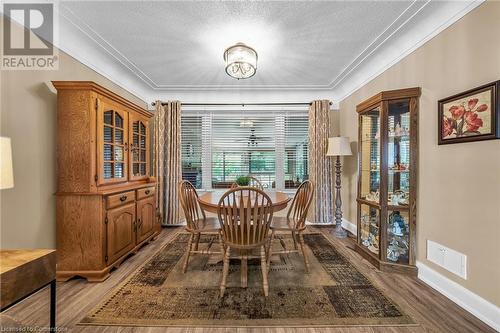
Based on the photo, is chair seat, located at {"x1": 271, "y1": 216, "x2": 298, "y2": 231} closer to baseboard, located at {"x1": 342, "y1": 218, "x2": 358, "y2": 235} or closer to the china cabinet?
the china cabinet

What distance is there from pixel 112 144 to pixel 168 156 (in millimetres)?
1509

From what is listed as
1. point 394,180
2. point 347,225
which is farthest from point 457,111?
point 347,225

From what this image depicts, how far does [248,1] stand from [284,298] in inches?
101

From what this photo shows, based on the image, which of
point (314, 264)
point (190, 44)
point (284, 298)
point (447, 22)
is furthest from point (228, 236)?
point (447, 22)

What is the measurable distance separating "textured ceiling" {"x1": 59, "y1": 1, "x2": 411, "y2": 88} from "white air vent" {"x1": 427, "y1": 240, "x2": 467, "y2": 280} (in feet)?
7.19

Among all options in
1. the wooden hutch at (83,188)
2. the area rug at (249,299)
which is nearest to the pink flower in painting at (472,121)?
the area rug at (249,299)

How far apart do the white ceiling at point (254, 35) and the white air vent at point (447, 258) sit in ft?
6.53

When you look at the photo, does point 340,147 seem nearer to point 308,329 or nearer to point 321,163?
point 321,163

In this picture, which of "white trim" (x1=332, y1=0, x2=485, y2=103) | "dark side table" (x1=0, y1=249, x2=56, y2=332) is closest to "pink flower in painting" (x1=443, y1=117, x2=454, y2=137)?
"white trim" (x1=332, y1=0, x2=485, y2=103)

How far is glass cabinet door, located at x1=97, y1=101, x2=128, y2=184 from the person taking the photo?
2.28 metres

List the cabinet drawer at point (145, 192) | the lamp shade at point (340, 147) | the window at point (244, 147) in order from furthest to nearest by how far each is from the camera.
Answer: the window at point (244, 147) → the lamp shade at point (340, 147) → the cabinet drawer at point (145, 192)

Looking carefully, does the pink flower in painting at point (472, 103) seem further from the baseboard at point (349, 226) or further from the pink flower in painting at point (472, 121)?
the baseboard at point (349, 226)

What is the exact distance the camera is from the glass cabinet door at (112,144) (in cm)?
228

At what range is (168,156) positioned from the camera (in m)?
3.98
